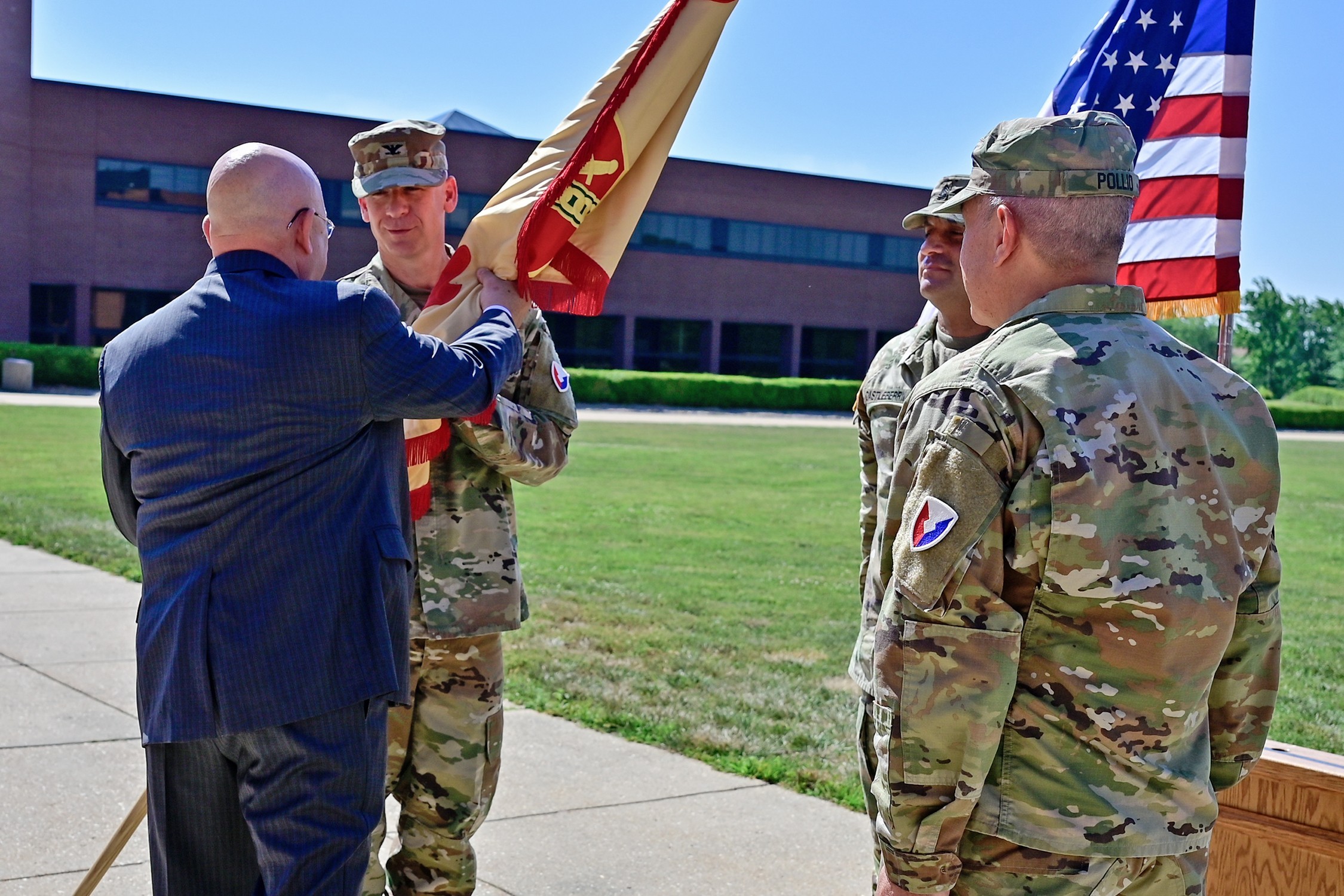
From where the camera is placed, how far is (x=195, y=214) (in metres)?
40.8

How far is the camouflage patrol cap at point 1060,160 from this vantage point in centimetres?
224

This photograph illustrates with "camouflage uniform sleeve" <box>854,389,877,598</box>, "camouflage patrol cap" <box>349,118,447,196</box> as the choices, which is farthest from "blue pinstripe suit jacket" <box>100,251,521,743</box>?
"camouflage uniform sleeve" <box>854,389,877,598</box>

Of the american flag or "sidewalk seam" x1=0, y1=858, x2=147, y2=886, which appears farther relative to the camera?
the american flag

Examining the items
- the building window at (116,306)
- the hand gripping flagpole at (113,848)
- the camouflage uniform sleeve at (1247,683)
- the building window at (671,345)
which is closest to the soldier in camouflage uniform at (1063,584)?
the camouflage uniform sleeve at (1247,683)

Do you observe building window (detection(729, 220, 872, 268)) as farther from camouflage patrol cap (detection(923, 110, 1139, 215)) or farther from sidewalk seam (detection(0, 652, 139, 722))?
camouflage patrol cap (detection(923, 110, 1139, 215))

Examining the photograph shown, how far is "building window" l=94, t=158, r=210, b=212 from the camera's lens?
39.8m

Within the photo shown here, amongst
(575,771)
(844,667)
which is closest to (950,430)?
(575,771)

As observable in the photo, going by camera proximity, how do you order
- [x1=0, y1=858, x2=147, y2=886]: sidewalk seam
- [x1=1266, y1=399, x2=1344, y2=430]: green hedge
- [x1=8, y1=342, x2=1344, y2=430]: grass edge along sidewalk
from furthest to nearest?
[x1=1266, y1=399, x2=1344, y2=430]: green hedge < [x1=8, y1=342, x2=1344, y2=430]: grass edge along sidewalk < [x1=0, y1=858, x2=147, y2=886]: sidewalk seam

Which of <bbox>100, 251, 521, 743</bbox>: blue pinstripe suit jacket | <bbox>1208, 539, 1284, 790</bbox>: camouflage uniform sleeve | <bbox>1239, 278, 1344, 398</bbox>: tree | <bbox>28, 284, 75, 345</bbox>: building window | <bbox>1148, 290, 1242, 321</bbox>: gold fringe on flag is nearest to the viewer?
<bbox>1208, 539, 1284, 790</bbox>: camouflage uniform sleeve

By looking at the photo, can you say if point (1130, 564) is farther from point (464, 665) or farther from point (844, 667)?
point (844, 667)

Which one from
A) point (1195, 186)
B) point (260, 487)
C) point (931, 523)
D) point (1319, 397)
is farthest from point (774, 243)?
point (931, 523)

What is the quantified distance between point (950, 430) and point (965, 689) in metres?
0.44

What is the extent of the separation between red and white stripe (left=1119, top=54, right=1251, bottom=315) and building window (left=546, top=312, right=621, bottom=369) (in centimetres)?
4345

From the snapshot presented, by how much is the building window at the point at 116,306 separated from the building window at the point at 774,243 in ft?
54.7
